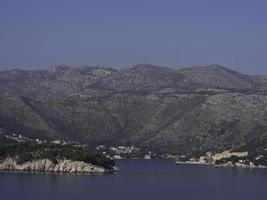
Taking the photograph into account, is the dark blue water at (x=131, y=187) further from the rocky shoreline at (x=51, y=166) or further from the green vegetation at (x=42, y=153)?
the green vegetation at (x=42, y=153)

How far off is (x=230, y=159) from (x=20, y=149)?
215 ft

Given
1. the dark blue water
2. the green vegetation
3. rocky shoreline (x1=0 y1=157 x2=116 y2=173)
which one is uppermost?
the green vegetation

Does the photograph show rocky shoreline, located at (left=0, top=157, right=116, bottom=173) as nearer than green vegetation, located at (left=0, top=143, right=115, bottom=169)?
Yes

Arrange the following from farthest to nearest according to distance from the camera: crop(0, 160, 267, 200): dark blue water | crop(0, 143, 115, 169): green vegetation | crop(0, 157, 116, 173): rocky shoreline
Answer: crop(0, 143, 115, 169): green vegetation
crop(0, 157, 116, 173): rocky shoreline
crop(0, 160, 267, 200): dark blue water

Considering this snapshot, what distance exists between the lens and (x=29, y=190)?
9969 cm

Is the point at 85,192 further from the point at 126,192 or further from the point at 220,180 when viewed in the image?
the point at 220,180

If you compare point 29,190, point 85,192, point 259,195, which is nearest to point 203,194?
point 259,195

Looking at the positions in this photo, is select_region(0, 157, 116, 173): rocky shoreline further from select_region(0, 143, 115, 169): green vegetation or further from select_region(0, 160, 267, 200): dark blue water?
select_region(0, 160, 267, 200): dark blue water

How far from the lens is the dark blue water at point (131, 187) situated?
96.2m

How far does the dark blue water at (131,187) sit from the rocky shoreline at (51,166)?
511 centimetres

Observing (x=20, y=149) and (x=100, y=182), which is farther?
(x=20, y=149)

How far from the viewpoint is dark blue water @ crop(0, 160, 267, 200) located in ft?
316

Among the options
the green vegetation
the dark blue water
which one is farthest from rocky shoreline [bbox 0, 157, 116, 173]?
the dark blue water

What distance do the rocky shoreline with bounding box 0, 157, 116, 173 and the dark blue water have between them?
→ 5105 millimetres
